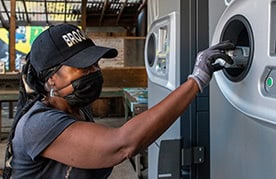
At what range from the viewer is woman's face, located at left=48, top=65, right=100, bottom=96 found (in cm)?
125

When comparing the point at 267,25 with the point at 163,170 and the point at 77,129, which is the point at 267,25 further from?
the point at 163,170

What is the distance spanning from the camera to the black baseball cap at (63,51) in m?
1.24

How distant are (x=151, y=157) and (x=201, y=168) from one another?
33.4 inches

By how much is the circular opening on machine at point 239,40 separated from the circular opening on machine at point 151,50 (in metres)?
0.79

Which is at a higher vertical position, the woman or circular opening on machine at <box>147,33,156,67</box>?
circular opening on machine at <box>147,33,156,67</box>

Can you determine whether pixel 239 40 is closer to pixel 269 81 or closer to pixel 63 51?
pixel 269 81

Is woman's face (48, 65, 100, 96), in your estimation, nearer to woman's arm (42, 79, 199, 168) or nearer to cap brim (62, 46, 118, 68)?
cap brim (62, 46, 118, 68)

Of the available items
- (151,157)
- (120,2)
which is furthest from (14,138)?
(120,2)

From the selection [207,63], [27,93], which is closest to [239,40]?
[207,63]

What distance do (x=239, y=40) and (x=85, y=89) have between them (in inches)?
19.9

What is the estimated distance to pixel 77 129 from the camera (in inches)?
44.1

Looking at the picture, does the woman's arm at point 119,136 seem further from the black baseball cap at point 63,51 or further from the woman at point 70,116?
the black baseball cap at point 63,51

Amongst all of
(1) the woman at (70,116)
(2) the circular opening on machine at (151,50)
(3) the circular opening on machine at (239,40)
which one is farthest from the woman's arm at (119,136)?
(2) the circular opening on machine at (151,50)

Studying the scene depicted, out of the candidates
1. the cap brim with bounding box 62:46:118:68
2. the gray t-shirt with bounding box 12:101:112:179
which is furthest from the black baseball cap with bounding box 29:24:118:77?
the gray t-shirt with bounding box 12:101:112:179
